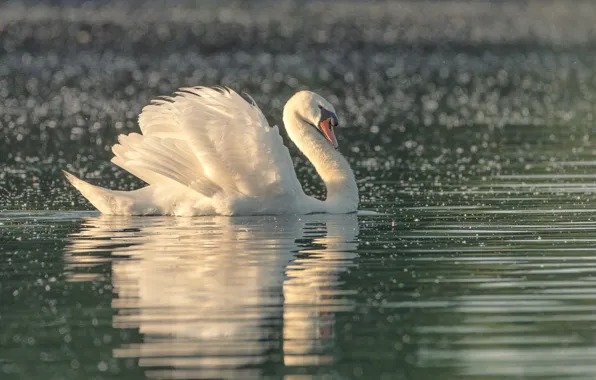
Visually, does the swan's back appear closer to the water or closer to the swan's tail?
the swan's tail

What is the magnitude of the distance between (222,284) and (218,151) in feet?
15.1

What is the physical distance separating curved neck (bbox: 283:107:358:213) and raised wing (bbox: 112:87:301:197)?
66 cm

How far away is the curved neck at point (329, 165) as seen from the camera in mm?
17922

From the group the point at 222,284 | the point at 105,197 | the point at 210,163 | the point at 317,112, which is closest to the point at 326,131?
the point at 317,112

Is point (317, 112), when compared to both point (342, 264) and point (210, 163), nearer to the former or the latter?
point (210, 163)

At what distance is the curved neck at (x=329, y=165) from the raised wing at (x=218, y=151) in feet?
2.18

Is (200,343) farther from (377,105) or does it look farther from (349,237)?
(377,105)

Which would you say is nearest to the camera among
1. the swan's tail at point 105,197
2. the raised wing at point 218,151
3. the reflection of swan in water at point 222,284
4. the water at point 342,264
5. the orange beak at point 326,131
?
the water at point 342,264

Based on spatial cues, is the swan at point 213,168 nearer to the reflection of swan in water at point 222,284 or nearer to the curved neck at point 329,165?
the curved neck at point 329,165

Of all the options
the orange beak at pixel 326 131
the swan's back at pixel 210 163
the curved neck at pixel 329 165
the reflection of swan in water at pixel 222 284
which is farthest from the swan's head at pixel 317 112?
the reflection of swan in water at pixel 222 284

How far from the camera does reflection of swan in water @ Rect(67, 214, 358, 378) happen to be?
417 inches

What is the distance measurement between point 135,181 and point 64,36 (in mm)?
46409

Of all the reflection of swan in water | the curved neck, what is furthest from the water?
the curved neck

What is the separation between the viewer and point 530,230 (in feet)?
52.8
